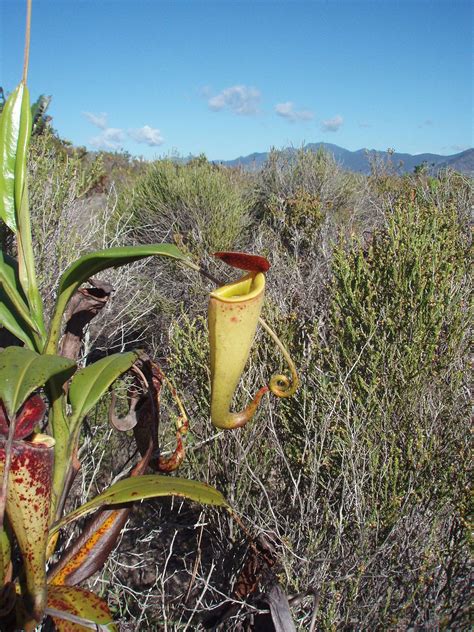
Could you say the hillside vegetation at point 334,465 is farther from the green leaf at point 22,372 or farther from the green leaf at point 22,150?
the green leaf at point 22,150

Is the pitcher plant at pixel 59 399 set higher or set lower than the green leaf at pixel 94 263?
lower

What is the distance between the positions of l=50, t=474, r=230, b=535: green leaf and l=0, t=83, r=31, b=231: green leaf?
61cm

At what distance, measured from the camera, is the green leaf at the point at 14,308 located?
108cm

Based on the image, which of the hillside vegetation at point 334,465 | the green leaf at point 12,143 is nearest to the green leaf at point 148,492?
the hillside vegetation at point 334,465

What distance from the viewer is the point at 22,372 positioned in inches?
32.6

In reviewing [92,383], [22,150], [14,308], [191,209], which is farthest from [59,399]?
[191,209]

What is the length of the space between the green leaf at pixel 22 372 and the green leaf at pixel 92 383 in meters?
0.20

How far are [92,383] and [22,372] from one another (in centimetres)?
29

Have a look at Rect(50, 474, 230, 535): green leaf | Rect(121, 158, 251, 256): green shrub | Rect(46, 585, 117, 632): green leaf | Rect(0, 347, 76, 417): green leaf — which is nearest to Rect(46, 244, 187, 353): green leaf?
Rect(0, 347, 76, 417): green leaf

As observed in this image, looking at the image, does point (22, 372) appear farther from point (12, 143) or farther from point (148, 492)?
point (12, 143)

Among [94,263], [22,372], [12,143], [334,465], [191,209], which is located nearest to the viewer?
[22,372]

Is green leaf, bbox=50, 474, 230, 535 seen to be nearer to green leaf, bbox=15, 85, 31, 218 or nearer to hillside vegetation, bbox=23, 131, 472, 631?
hillside vegetation, bbox=23, 131, 472, 631

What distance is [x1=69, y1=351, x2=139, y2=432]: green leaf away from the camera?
109 centimetres

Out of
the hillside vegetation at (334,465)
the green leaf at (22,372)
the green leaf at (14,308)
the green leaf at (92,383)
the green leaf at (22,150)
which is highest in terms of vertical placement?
the green leaf at (22,150)
